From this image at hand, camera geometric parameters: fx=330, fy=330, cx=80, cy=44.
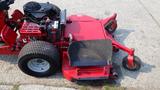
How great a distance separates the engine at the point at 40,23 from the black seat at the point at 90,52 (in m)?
0.32

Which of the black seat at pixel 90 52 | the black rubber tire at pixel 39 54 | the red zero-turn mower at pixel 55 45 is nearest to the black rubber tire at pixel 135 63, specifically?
the red zero-turn mower at pixel 55 45

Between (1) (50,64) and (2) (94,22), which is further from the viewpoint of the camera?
(2) (94,22)

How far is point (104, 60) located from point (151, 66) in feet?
2.64

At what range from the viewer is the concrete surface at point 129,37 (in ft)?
13.5

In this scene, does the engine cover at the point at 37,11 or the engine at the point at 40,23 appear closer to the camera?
the engine at the point at 40,23

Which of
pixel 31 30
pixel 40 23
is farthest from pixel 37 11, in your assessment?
pixel 31 30

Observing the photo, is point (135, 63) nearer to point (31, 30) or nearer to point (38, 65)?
point (38, 65)

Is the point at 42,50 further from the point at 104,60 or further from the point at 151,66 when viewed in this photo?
the point at 151,66

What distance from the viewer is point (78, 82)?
405 centimetres

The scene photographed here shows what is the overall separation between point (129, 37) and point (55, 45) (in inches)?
56.0

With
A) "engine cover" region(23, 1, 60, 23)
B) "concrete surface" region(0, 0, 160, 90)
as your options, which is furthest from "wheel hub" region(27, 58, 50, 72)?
"engine cover" region(23, 1, 60, 23)

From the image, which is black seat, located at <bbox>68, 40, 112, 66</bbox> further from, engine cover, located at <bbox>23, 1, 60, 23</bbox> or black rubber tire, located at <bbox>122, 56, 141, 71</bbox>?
engine cover, located at <bbox>23, 1, 60, 23</bbox>

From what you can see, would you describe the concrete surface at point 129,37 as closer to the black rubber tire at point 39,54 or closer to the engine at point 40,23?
the black rubber tire at point 39,54

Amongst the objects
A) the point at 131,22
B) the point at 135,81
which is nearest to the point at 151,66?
the point at 135,81
